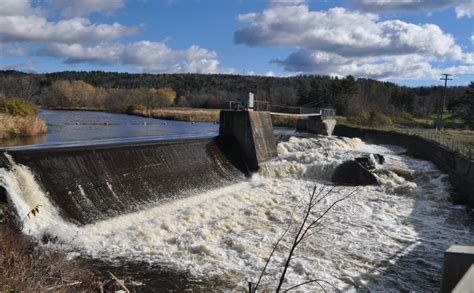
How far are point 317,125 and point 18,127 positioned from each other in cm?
2529

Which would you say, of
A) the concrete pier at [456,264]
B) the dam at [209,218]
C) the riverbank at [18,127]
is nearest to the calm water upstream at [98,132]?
the riverbank at [18,127]

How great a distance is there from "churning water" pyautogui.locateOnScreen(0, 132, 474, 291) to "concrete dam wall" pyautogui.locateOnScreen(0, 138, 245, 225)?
29 cm

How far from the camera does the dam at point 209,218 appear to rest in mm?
8953

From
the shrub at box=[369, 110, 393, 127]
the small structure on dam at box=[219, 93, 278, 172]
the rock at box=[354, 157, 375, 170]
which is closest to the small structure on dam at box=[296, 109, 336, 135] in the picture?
the shrub at box=[369, 110, 393, 127]

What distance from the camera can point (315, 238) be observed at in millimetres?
10812

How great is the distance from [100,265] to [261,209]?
582 centimetres

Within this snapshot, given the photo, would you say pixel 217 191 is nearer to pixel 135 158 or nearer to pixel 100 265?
pixel 135 158

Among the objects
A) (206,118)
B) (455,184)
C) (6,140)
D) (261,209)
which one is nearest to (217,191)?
(261,209)

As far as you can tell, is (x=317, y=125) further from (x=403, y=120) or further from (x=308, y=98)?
(x=308, y=98)

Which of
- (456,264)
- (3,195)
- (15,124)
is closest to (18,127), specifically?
(15,124)

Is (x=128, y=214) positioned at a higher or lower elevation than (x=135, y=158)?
lower

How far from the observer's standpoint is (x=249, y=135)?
2030cm

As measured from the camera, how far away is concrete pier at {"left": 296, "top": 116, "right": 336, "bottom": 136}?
39.6m

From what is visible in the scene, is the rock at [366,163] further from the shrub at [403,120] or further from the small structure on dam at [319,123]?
the shrub at [403,120]
